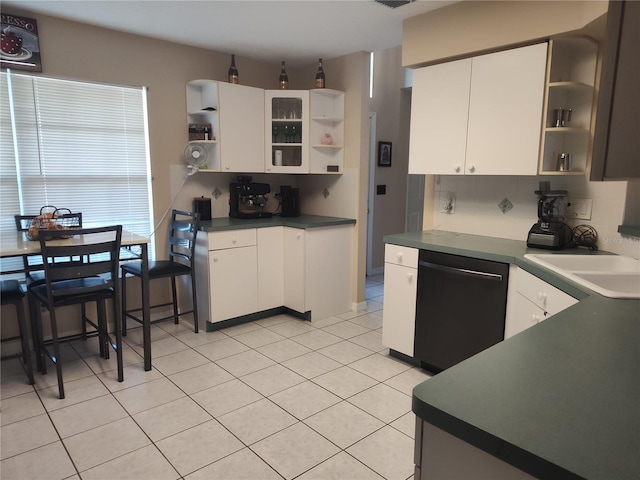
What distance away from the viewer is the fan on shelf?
3.68 m

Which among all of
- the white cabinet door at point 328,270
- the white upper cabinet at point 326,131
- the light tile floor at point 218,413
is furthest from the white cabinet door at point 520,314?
the white upper cabinet at point 326,131

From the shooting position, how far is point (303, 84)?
4.41m

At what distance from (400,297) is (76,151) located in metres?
2.71

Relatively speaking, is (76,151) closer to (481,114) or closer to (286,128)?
(286,128)

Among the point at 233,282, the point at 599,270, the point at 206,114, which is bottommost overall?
the point at 233,282

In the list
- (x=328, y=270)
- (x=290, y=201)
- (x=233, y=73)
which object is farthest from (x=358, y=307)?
(x=233, y=73)

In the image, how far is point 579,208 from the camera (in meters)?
2.49

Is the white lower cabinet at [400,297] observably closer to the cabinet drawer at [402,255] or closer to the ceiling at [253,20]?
the cabinet drawer at [402,255]

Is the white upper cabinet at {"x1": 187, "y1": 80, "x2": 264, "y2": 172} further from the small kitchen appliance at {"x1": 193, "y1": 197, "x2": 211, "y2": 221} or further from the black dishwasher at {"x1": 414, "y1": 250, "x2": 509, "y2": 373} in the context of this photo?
the black dishwasher at {"x1": 414, "y1": 250, "x2": 509, "y2": 373}

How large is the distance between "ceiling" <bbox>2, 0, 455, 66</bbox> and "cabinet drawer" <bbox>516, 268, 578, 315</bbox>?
5.98 feet

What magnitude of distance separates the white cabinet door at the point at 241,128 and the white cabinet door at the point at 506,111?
1948 mm

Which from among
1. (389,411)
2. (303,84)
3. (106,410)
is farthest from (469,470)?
(303,84)

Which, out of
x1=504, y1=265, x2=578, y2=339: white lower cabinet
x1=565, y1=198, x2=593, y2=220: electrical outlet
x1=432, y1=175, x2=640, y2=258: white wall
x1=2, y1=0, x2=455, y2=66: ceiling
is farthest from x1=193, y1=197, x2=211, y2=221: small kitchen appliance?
x1=565, y1=198, x2=593, y2=220: electrical outlet

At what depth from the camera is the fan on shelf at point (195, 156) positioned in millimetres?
3684
